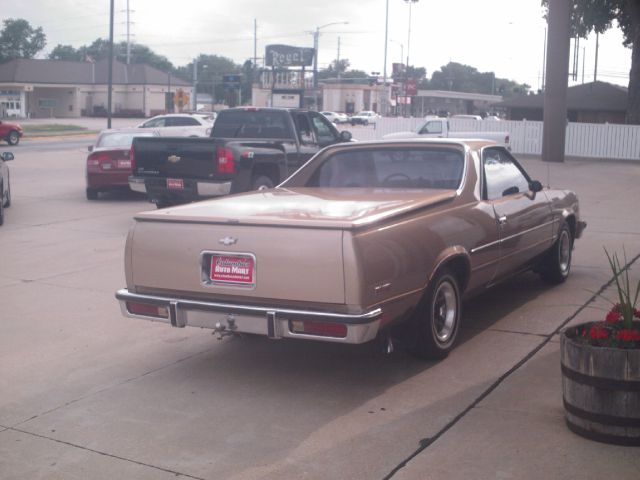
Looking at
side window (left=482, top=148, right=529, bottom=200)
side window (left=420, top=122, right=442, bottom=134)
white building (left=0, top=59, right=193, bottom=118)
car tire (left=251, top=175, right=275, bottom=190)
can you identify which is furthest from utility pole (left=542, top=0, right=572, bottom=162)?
white building (left=0, top=59, right=193, bottom=118)

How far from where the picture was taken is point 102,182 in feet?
58.2

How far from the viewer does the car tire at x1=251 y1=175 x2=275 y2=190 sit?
13.9 metres

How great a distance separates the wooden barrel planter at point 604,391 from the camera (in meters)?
4.68

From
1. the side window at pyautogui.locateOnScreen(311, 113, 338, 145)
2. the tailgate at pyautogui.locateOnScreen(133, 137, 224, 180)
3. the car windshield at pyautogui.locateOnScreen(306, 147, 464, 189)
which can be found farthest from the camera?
the side window at pyautogui.locateOnScreen(311, 113, 338, 145)

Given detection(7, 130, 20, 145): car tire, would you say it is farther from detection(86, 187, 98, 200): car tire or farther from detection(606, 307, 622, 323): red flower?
detection(606, 307, 622, 323): red flower

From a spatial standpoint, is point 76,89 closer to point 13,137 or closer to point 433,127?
point 13,137

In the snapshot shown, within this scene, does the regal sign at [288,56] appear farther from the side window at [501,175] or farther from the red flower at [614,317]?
the red flower at [614,317]

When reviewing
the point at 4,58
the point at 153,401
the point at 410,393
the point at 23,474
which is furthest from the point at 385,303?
the point at 4,58

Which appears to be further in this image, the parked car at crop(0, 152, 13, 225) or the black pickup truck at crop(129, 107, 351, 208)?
the parked car at crop(0, 152, 13, 225)

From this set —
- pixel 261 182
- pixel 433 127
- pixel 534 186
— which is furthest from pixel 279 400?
pixel 433 127

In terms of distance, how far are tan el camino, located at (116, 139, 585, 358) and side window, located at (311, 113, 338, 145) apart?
28.9 feet

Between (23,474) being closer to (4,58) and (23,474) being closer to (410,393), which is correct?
(410,393)

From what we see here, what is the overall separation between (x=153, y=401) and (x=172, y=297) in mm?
725

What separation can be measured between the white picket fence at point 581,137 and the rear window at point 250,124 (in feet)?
62.7
